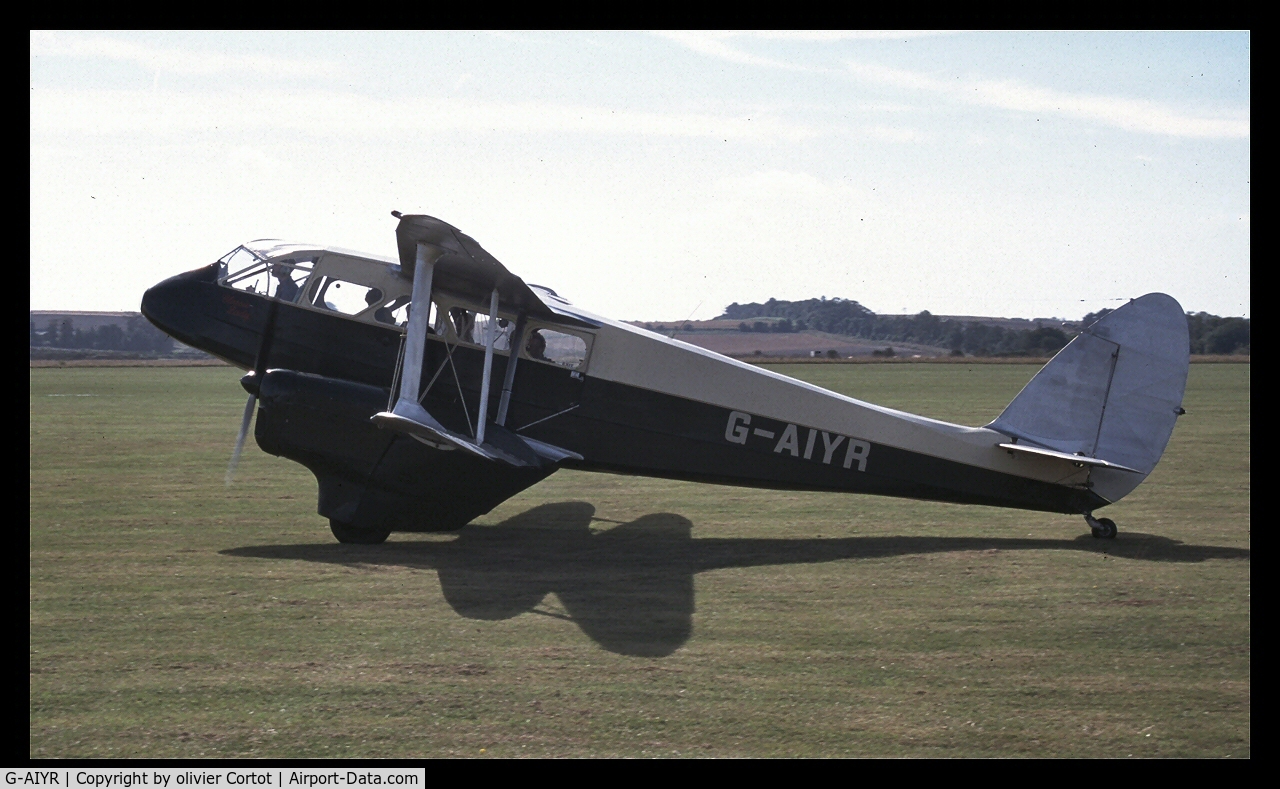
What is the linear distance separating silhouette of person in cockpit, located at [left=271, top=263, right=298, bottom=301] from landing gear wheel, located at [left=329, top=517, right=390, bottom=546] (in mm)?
2493

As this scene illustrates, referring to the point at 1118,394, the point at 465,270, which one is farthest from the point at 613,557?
the point at 1118,394

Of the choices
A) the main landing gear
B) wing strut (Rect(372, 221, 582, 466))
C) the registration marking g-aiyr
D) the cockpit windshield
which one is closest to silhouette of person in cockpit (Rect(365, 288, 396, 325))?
wing strut (Rect(372, 221, 582, 466))

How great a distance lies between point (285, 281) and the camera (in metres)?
11.2

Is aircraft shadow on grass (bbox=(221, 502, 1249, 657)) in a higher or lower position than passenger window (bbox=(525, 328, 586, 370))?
lower

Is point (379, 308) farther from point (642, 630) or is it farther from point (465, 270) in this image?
point (642, 630)

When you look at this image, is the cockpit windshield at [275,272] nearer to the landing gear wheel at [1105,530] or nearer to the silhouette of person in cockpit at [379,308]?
the silhouette of person in cockpit at [379,308]

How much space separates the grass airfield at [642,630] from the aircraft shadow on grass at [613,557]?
1.8 inches

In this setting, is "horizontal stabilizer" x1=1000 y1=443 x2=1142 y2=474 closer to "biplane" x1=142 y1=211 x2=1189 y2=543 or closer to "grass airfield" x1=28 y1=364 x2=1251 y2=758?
"biplane" x1=142 y1=211 x2=1189 y2=543

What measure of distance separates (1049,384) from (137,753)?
937cm

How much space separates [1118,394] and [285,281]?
29.8 feet

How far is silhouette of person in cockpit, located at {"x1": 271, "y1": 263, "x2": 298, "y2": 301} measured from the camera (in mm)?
11164

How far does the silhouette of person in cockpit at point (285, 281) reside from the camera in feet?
36.6
